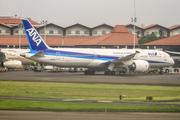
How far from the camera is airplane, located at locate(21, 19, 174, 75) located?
44531mm

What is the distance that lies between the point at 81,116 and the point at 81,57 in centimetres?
3120

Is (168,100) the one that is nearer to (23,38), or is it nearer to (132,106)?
(132,106)

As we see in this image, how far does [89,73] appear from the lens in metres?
49.3

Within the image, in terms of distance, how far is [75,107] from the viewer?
1766 centimetres

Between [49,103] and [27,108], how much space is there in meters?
2.17

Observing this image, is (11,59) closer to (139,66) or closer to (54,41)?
(139,66)

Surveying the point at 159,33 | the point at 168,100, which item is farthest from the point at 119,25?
the point at 168,100

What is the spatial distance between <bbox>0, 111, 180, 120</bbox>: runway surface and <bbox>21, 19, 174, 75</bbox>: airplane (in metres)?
28.0

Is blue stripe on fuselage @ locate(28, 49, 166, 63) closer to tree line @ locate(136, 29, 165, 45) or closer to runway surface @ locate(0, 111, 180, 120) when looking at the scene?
runway surface @ locate(0, 111, 180, 120)

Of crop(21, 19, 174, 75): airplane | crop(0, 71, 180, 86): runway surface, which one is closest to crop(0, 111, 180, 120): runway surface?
crop(0, 71, 180, 86): runway surface

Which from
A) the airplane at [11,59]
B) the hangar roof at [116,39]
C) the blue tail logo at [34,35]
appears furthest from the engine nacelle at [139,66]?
the hangar roof at [116,39]

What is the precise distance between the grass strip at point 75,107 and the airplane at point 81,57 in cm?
2499

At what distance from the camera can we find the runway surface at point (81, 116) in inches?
577

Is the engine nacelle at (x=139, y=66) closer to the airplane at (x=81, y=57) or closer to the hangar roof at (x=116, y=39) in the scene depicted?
the airplane at (x=81, y=57)
